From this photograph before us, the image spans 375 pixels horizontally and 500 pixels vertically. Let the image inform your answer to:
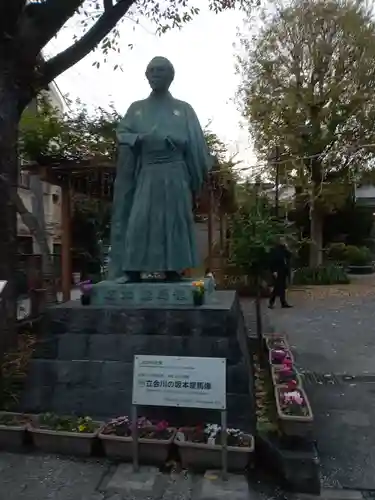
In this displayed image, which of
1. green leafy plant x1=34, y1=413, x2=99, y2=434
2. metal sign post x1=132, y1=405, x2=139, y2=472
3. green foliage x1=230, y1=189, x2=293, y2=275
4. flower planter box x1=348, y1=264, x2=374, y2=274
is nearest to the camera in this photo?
metal sign post x1=132, y1=405, x2=139, y2=472

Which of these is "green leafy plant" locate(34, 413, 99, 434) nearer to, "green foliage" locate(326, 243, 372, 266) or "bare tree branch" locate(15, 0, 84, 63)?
"bare tree branch" locate(15, 0, 84, 63)

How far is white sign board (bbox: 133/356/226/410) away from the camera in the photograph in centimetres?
Result: 365

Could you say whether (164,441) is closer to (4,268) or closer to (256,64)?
(4,268)

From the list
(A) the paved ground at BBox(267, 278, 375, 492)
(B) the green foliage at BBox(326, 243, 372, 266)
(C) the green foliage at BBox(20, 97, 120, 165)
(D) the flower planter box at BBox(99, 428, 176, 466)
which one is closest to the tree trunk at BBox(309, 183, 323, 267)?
(B) the green foliage at BBox(326, 243, 372, 266)

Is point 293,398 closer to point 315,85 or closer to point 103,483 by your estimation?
point 103,483

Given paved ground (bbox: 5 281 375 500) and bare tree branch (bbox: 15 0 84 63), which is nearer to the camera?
paved ground (bbox: 5 281 375 500)

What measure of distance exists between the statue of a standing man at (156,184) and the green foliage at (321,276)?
15.9 meters

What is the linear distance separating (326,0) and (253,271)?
15621 millimetres

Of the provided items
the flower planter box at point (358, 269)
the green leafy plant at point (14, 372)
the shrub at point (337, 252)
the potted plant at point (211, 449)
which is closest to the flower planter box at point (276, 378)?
the potted plant at point (211, 449)

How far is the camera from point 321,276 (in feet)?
66.9

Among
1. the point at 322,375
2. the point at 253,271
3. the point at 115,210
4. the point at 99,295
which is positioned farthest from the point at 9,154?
the point at 322,375

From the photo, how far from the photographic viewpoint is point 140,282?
4.98 m

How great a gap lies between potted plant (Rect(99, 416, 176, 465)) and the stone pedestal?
0.28 meters

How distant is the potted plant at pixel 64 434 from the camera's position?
13.2 feet
